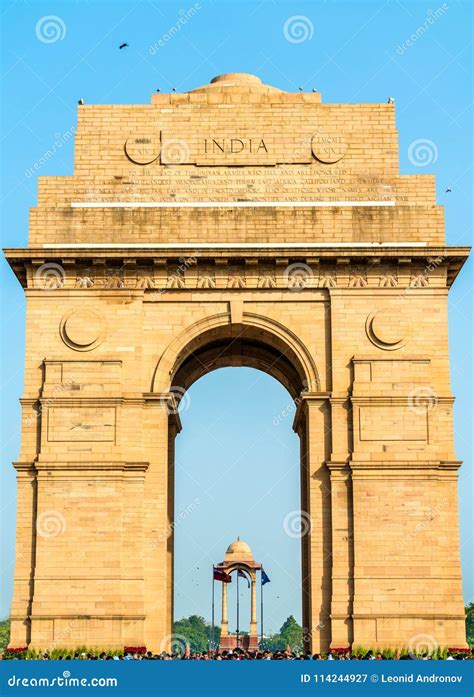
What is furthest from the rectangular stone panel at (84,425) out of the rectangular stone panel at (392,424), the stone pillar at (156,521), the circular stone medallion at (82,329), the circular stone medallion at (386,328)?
the circular stone medallion at (386,328)

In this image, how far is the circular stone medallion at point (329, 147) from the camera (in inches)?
1622

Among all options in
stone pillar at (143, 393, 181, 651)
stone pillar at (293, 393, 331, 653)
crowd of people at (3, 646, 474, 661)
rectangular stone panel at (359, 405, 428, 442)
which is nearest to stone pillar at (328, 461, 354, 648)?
stone pillar at (293, 393, 331, 653)

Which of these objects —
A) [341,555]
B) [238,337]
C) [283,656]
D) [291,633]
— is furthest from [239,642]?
[291,633]

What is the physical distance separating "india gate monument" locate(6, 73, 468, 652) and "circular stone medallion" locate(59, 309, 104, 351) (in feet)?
0.17

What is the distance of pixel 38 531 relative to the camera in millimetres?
37906

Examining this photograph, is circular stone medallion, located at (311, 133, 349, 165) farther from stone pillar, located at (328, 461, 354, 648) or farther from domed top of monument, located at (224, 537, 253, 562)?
domed top of monument, located at (224, 537, 253, 562)

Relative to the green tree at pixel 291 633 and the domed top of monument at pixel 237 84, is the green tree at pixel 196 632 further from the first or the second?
the domed top of monument at pixel 237 84

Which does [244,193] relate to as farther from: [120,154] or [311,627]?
[311,627]

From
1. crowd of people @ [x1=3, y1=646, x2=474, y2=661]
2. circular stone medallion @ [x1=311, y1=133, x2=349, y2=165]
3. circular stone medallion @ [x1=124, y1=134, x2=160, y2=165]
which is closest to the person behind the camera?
crowd of people @ [x1=3, y1=646, x2=474, y2=661]

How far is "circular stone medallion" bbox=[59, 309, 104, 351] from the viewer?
129ft

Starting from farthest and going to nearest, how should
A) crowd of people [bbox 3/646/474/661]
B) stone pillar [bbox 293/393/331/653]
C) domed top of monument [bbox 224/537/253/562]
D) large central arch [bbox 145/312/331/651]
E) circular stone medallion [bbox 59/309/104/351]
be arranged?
domed top of monument [bbox 224/537/253/562] → circular stone medallion [bbox 59/309/104/351] → large central arch [bbox 145/312/331/651] → stone pillar [bbox 293/393/331/653] → crowd of people [bbox 3/646/474/661]

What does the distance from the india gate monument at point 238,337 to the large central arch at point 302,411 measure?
7 centimetres

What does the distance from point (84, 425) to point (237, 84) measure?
12.0 m

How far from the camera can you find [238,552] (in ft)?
270
